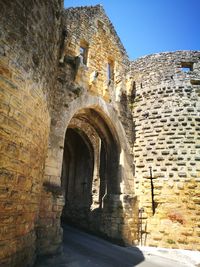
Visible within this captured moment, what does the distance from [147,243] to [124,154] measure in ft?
9.75

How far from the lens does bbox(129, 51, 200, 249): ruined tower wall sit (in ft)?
23.5

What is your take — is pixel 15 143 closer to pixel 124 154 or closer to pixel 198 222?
pixel 124 154

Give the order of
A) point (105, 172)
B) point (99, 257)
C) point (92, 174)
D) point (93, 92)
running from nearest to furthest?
1. point (99, 257)
2. point (93, 92)
3. point (105, 172)
4. point (92, 174)

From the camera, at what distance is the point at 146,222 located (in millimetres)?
7500

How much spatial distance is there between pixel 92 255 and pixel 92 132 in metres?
6.82

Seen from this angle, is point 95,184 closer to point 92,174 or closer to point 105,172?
point 92,174

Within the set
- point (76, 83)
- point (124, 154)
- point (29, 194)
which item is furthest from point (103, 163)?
point (29, 194)

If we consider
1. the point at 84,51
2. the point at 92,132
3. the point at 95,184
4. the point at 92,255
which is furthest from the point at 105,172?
the point at 84,51

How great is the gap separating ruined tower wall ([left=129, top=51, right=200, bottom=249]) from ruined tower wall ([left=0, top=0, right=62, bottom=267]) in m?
4.34

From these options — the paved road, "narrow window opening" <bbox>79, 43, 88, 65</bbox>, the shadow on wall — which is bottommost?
the paved road

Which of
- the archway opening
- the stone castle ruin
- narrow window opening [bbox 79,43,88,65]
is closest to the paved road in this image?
the stone castle ruin

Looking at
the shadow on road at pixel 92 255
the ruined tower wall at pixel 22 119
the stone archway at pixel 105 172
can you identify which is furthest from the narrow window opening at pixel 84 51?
the shadow on road at pixel 92 255

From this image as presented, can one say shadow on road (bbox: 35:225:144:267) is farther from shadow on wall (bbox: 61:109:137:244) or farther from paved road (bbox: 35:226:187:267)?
shadow on wall (bbox: 61:109:137:244)

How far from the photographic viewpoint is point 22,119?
3.85m
